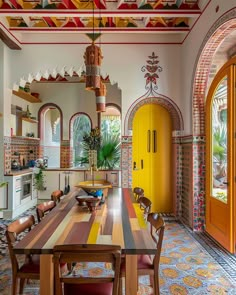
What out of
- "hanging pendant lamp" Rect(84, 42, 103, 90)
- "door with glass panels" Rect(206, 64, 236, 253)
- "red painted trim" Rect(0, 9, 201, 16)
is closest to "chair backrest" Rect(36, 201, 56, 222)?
"hanging pendant lamp" Rect(84, 42, 103, 90)

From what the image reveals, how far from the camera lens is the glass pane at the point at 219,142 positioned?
407cm

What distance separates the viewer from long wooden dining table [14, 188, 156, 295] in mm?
1824

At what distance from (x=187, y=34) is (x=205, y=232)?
11.9ft

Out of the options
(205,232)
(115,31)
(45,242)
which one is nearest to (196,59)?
(115,31)

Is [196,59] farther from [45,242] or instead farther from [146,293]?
[45,242]

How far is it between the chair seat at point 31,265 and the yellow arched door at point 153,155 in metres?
3.62

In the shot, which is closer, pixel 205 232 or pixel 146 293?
pixel 146 293

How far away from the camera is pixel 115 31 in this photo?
523cm

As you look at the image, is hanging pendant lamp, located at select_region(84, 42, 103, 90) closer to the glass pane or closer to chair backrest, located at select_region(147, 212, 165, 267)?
chair backrest, located at select_region(147, 212, 165, 267)

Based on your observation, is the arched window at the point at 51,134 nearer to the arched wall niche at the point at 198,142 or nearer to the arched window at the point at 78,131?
the arched window at the point at 78,131

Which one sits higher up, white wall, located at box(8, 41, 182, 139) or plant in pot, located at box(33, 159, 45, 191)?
white wall, located at box(8, 41, 182, 139)

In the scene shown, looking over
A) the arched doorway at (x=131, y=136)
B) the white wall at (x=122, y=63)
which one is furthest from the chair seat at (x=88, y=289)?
the white wall at (x=122, y=63)

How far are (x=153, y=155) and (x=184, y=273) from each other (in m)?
3.03

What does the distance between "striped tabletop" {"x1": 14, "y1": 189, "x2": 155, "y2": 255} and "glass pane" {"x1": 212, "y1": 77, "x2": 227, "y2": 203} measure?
1829mm
